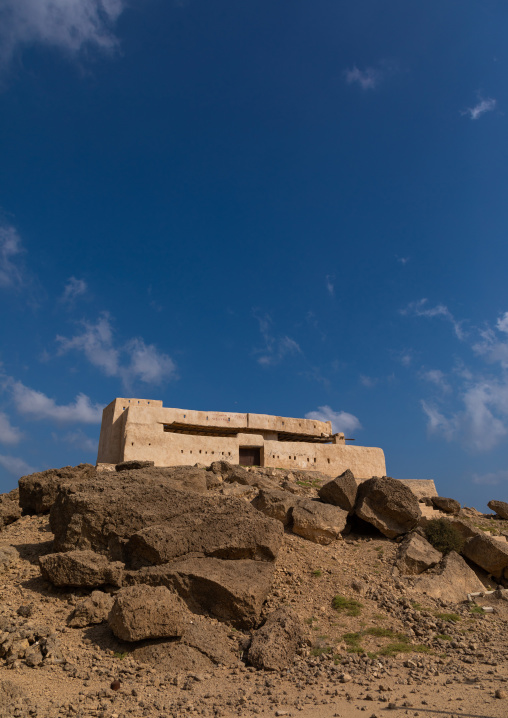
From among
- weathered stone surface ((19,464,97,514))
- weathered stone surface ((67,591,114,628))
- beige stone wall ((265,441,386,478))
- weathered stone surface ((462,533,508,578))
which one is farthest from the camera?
beige stone wall ((265,441,386,478))

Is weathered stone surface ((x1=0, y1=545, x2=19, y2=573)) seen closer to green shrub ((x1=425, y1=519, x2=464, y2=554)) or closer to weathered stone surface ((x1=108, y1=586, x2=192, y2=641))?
weathered stone surface ((x1=108, y1=586, x2=192, y2=641))

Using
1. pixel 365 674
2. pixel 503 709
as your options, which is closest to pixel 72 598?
pixel 365 674

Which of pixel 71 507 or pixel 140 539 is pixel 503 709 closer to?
pixel 140 539

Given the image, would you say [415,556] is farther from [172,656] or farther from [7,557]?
[7,557]

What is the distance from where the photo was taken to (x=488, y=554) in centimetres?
1164

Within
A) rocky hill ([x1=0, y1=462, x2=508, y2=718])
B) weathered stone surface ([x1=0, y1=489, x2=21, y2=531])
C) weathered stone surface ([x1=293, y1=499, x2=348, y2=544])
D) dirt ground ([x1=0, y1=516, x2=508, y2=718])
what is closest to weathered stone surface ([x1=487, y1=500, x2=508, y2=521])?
rocky hill ([x1=0, y1=462, x2=508, y2=718])

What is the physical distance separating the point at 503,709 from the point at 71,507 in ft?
24.0

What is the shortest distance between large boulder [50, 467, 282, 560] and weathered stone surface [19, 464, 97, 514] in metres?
2.85

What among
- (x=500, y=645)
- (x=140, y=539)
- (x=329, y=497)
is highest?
(x=329, y=497)

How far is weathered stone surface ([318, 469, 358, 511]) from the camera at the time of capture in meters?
12.1

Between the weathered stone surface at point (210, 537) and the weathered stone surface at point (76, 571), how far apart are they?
0.52 metres

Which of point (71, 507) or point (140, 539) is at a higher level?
point (71, 507)

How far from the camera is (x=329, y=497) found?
12.4m

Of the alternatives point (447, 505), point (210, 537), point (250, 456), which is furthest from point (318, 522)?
point (250, 456)
